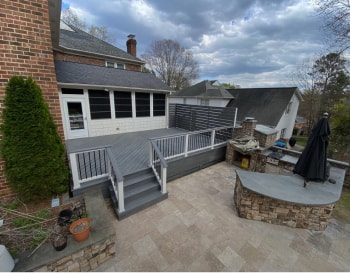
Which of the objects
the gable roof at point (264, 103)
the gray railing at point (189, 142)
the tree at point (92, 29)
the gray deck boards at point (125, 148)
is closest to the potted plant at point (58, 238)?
the gray deck boards at point (125, 148)

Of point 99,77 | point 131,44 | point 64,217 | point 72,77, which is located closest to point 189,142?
point 64,217

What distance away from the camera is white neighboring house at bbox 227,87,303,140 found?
12898 millimetres

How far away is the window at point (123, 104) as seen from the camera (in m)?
7.53

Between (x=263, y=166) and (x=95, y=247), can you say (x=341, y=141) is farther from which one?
(x=95, y=247)

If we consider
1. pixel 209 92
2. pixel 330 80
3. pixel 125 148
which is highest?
pixel 330 80

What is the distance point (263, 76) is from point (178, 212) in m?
17.2

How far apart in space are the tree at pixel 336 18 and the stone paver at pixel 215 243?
8.23 meters

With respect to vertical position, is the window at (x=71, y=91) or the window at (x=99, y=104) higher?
the window at (x=71, y=91)

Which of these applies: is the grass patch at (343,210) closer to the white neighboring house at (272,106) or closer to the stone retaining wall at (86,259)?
the stone retaining wall at (86,259)

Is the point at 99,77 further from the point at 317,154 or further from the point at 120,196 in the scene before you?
the point at 317,154

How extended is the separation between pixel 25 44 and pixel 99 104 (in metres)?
4.59

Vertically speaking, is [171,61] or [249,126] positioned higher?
[171,61]

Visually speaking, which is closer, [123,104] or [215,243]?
[215,243]

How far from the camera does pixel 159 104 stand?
9.02m
